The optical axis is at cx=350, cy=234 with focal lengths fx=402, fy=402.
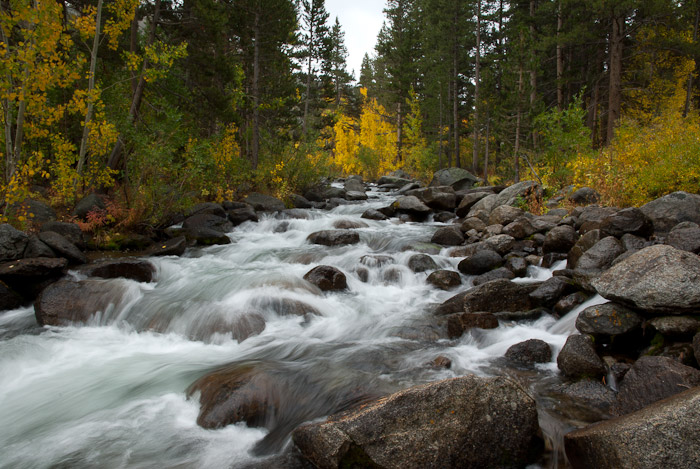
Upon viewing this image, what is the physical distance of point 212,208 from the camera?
12633mm

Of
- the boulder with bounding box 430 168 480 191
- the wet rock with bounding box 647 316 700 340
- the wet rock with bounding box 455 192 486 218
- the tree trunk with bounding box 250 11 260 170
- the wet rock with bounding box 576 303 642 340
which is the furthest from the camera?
the boulder with bounding box 430 168 480 191

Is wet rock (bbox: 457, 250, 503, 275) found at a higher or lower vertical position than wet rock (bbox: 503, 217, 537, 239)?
lower

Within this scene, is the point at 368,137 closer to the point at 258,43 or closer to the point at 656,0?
the point at 258,43

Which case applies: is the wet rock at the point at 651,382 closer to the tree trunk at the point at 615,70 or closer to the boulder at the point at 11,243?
the boulder at the point at 11,243

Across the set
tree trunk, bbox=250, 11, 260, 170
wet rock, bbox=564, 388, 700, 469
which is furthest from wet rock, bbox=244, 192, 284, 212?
wet rock, bbox=564, 388, 700, 469

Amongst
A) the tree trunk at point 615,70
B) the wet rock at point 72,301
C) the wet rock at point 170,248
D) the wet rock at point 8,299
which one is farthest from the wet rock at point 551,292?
the tree trunk at point 615,70

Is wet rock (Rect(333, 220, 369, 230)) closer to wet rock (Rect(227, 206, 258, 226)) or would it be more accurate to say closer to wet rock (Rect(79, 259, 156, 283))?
wet rock (Rect(227, 206, 258, 226))

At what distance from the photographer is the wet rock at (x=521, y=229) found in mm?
8938

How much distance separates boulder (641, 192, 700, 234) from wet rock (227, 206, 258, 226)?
1032 centimetres

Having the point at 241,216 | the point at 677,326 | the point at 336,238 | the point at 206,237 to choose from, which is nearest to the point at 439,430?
the point at 677,326

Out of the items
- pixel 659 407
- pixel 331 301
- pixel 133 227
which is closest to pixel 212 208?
pixel 133 227

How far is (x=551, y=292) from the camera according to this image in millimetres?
5840

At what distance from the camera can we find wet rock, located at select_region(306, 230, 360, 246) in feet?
34.6

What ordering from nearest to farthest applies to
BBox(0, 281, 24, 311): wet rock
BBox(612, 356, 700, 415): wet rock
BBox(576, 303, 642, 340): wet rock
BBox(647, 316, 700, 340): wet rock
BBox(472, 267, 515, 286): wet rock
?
BBox(612, 356, 700, 415): wet rock → BBox(647, 316, 700, 340): wet rock → BBox(576, 303, 642, 340): wet rock → BBox(0, 281, 24, 311): wet rock → BBox(472, 267, 515, 286): wet rock
